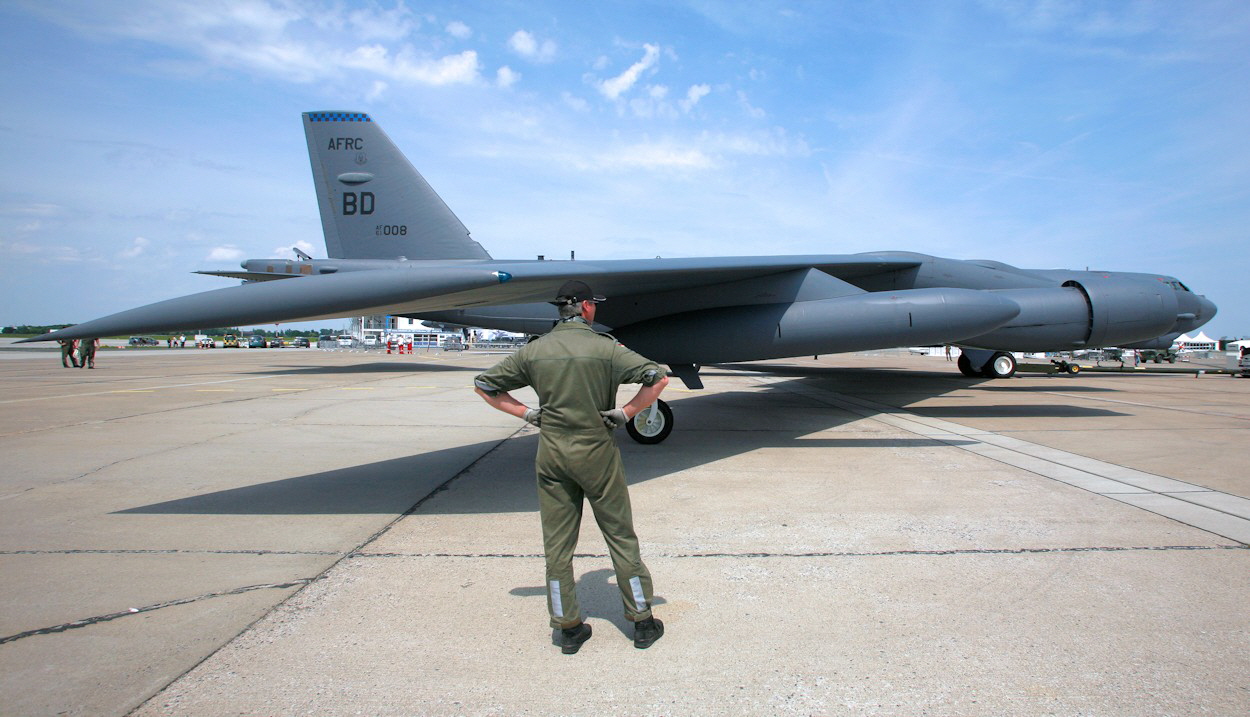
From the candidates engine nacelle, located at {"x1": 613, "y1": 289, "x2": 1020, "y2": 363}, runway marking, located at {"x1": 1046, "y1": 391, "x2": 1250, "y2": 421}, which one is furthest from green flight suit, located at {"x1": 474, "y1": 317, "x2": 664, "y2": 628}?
runway marking, located at {"x1": 1046, "y1": 391, "x2": 1250, "y2": 421}

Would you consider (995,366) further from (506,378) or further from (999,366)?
(506,378)

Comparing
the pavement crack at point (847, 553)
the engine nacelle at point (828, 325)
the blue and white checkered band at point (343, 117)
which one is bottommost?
the pavement crack at point (847, 553)

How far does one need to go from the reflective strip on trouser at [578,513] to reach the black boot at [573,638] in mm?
36

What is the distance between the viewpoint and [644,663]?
7.84ft

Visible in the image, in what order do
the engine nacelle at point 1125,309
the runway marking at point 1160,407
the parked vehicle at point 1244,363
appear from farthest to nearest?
the parked vehicle at point 1244,363 → the engine nacelle at point 1125,309 → the runway marking at point 1160,407

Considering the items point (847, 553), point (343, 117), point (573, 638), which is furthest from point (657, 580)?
point (343, 117)

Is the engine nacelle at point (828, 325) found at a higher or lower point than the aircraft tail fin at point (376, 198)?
lower

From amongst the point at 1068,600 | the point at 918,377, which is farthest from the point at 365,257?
the point at 918,377

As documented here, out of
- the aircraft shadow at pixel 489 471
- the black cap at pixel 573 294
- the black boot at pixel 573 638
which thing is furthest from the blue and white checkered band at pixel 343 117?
the black boot at pixel 573 638

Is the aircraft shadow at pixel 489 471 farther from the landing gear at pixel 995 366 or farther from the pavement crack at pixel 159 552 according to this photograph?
the landing gear at pixel 995 366

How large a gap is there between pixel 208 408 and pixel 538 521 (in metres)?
8.85

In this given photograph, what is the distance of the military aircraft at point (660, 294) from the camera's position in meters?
3.99

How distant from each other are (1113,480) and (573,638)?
5.27 m

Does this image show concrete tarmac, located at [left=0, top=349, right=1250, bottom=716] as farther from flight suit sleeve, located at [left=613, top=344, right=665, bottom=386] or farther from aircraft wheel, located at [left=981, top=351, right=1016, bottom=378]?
aircraft wheel, located at [left=981, top=351, right=1016, bottom=378]
